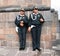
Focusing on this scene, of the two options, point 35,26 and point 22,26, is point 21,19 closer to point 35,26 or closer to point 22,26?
point 22,26

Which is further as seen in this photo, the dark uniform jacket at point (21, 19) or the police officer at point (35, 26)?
the dark uniform jacket at point (21, 19)

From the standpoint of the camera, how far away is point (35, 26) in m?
9.20

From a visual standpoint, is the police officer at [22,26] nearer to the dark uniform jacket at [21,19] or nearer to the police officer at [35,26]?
the dark uniform jacket at [21,19]

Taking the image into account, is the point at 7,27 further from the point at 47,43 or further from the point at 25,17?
the point at 47,43

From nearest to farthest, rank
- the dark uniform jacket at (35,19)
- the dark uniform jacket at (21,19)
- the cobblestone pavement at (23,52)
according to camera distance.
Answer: the cobblestone pavement at (23,52), the dark uniform jacket at (35,19), the dark uniform jacket at (21,19)

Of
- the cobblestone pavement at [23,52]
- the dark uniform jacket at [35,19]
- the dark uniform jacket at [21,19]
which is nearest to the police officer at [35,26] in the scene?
the dark uniform jacket at [35,19]

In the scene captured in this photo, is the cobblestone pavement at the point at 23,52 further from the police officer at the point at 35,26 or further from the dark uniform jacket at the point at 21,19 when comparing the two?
the dark uniform jacket at the point at 21,19

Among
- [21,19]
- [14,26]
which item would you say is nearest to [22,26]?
[21,19]

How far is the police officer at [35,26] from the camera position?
9.17 metres

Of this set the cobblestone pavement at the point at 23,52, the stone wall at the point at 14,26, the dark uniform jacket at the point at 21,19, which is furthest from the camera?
the stone wall at the point at 14,26

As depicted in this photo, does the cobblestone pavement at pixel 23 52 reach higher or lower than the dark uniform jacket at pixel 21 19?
lower

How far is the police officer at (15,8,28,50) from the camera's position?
366 inches

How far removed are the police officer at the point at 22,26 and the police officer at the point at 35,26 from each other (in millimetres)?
223

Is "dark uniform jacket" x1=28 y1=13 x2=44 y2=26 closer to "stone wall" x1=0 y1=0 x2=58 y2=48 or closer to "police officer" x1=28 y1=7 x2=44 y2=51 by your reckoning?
"police officer" x1=28 y1=7 x2=44 y2=51
